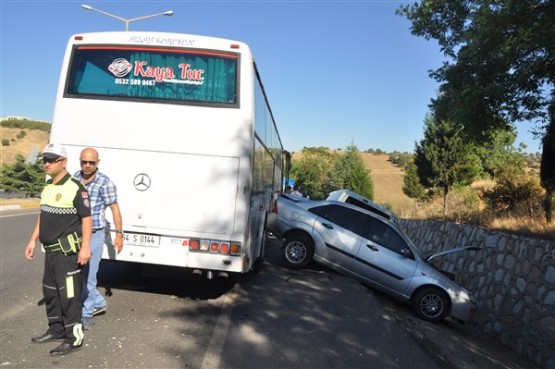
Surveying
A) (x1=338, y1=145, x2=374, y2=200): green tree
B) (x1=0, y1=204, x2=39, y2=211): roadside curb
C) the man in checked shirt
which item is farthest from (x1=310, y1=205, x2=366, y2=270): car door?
(x1=338, y1=145, x2=374, y2=200): green tree

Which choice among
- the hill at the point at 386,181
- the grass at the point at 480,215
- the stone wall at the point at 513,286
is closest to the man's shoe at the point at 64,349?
the stone wall at the point at 513,286

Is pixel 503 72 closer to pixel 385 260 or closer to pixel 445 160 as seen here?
pixel 385 260

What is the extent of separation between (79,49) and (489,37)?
25.5 ft

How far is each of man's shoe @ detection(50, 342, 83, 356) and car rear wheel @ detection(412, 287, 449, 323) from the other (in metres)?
6.66

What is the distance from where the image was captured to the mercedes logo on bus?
6203 mm

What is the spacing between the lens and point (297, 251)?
10086 mm

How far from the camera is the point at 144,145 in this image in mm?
6234

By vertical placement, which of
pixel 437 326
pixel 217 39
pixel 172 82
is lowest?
pixel 437 326

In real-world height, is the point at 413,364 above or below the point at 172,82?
below


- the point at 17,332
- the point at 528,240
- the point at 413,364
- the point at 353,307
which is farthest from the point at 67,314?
the point at 528,240

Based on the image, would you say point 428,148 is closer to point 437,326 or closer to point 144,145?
point 437,326

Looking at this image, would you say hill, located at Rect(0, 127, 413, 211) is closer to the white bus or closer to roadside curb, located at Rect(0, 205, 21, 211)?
roadside curb, located at Rect(0, 205, 21, 211)

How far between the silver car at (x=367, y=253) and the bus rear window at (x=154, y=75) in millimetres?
4489

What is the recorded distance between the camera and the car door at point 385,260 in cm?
937
